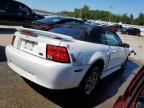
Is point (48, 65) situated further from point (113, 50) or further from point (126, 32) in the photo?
point (126, 32)

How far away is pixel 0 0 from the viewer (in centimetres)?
1487

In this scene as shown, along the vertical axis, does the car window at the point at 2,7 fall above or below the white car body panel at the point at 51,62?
above

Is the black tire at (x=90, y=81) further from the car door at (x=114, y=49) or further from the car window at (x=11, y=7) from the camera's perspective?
the car window at (x=11, y=7)

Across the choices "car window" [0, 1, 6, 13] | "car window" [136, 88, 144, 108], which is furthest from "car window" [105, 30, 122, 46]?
"car window" [0, 1, 6, 13]

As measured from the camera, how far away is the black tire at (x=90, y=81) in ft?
17.9

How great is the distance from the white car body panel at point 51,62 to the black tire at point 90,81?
0.62 feet

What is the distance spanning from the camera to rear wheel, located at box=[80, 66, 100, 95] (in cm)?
548

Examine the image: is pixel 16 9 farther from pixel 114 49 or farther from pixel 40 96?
pixel 40 96

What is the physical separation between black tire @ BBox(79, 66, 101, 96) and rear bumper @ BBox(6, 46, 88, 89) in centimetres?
24

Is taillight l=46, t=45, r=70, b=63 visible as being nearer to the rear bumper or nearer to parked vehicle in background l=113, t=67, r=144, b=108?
the rear bumper

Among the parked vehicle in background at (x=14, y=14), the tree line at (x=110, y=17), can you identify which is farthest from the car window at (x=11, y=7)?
the tree line at (x=110, y=17)

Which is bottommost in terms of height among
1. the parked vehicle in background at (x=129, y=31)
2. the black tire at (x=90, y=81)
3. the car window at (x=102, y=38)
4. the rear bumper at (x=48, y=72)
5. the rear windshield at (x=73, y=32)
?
the parked vehicle in background at (x=129, y=31)

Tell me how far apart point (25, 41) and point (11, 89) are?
1039 millimetres

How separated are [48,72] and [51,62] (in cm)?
19
